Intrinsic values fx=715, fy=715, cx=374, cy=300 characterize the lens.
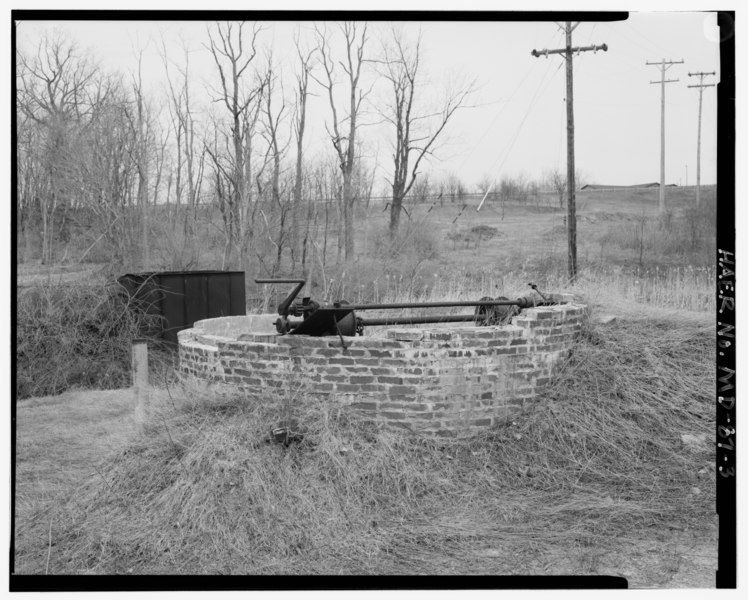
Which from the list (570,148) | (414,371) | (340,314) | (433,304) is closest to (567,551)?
(414,371)

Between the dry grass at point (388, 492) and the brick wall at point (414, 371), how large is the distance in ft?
0.53

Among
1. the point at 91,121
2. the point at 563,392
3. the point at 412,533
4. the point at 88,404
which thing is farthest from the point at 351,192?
the point at 412,533

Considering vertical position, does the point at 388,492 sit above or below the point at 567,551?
above

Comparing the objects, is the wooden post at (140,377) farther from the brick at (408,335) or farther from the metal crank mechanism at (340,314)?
the brick at (408,335)

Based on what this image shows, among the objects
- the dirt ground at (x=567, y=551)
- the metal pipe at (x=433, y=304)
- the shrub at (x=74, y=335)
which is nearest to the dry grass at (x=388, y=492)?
the dirt ground at (x=567, y=551)

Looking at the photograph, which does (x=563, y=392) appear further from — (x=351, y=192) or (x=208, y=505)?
(x=351, y=192)

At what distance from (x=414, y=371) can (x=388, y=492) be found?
0.92 metres

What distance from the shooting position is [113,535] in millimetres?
4547

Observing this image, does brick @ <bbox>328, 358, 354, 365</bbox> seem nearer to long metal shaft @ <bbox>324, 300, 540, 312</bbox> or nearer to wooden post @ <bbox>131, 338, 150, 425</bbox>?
long metal shaft @ <bbox>324, 300, 540, 312</bbox>

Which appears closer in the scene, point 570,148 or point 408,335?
point 408,335

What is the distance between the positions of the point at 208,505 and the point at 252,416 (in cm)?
83

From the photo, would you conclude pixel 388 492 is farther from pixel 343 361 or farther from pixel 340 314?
pixel 340 314

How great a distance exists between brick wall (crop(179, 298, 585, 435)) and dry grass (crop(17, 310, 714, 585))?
6.4 inches

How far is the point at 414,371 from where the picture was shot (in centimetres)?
534
